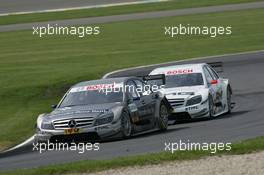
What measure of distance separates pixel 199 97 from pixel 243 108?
212 centimetres

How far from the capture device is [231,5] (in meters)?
53.9

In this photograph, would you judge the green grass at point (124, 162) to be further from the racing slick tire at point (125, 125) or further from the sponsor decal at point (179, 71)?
Answer: the sponsor decal at point (179, 71)

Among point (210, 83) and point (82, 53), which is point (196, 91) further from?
point (82, 53)

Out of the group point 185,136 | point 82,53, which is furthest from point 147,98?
point 82,53

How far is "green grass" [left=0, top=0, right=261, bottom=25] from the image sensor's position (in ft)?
171

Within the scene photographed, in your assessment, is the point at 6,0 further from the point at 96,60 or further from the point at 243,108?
the point at 243,108

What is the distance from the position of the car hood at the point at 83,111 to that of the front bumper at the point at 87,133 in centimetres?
28

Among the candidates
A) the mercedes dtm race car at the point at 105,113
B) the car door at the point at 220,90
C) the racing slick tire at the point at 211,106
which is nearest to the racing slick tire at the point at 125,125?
the mercedes dtm race car at the point at 105,113
